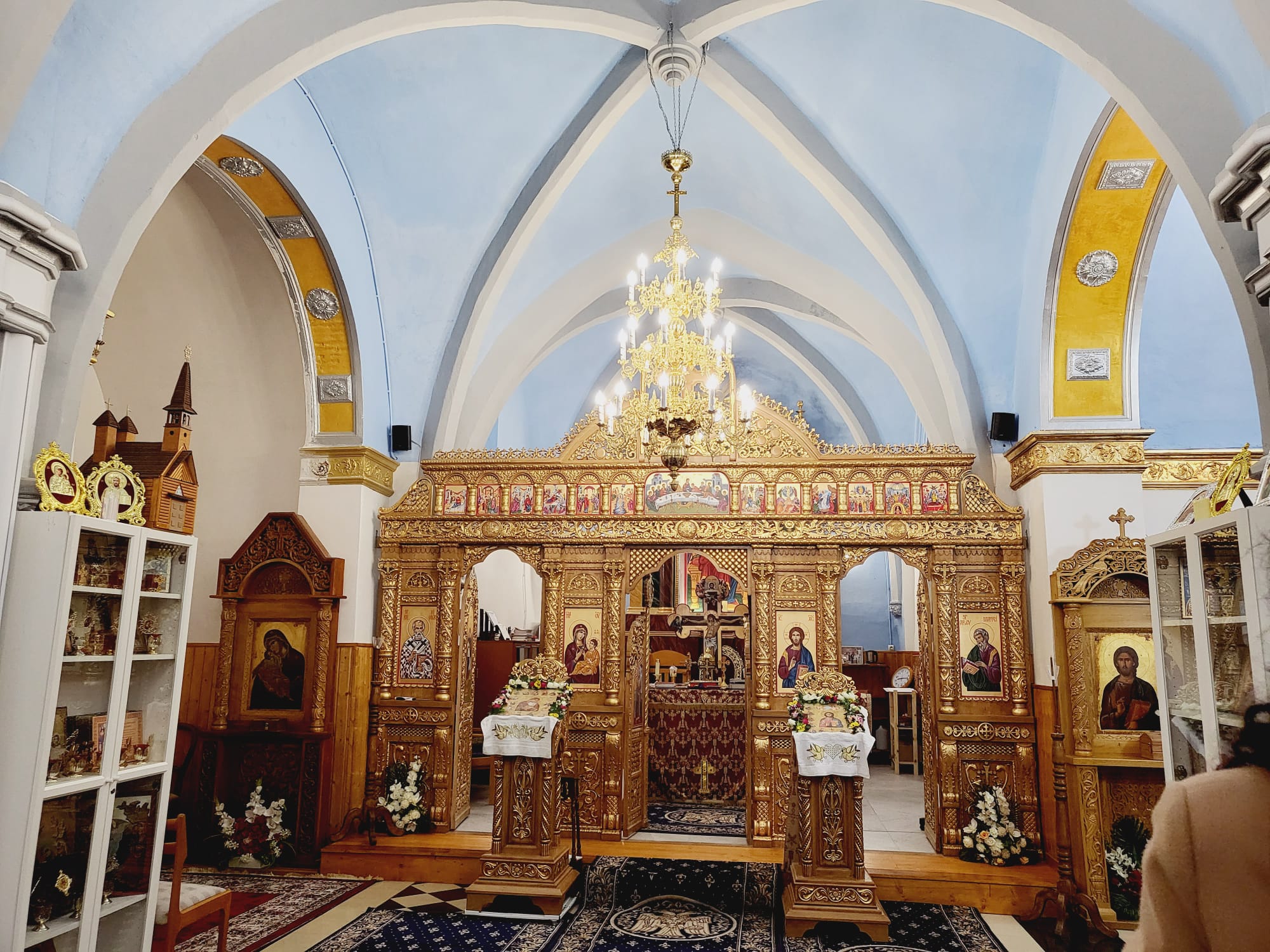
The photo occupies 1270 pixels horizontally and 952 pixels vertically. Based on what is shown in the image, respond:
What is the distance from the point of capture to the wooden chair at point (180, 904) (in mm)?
4719

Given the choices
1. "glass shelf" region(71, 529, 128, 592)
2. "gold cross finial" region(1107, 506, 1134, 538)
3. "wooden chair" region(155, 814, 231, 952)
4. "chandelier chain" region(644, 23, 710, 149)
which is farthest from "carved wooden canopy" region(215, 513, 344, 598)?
"gold cross finial" region(1107, 506, 1134, 538)

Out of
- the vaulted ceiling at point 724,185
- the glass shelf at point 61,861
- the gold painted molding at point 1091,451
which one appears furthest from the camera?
the gold painted molding at point 1091,451

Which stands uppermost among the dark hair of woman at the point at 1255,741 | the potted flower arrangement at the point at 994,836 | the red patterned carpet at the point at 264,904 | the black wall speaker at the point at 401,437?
the black wall speaker at the point at 401,437

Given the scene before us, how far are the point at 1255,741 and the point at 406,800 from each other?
7.89 meters

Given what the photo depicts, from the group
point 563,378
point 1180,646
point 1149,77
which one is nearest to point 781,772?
point 1180,646

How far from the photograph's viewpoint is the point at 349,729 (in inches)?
340

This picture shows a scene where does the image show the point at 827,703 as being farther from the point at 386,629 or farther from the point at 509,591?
the point at 509,591

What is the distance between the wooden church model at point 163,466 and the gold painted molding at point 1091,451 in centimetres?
682

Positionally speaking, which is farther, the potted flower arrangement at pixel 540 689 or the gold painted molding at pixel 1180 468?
the gold painted molding at pixel 1180 468

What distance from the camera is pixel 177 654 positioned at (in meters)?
4.66

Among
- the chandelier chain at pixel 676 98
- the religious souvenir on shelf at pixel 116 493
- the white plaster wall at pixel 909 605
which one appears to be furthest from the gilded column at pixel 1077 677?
the religious souvenir on shelf at pixel 116 493

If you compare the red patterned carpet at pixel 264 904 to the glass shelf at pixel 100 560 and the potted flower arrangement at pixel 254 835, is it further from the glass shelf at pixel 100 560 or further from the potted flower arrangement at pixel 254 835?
the glass shelf at pixel 100 560

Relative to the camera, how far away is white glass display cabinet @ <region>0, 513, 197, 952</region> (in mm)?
3746

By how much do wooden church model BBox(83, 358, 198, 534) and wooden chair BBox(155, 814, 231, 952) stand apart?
5.33 ft
